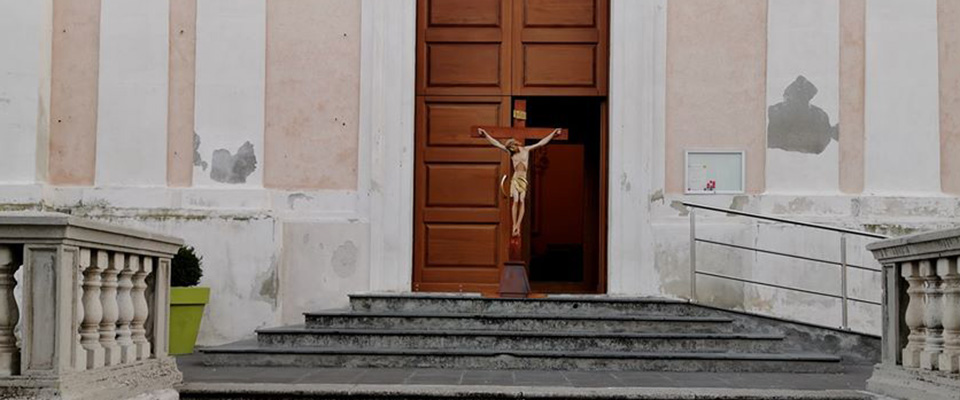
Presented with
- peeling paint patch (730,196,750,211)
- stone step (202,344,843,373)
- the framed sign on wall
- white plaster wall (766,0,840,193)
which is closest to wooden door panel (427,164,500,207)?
the framed sign on wall

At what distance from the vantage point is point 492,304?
8891 mm

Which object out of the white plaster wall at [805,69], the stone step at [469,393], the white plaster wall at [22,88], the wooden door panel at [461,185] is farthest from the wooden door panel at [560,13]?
the stone step at [469,393]

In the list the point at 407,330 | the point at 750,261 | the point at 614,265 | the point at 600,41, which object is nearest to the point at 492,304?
the point at 407,330

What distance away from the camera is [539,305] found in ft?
29.1

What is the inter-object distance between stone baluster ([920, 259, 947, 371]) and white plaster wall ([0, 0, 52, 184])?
24.5ft

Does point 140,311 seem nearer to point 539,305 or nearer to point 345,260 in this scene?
point 539,305

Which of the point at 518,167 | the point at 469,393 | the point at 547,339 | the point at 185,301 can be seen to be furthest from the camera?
the point at 518,167

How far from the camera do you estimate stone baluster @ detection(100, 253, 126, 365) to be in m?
5.28

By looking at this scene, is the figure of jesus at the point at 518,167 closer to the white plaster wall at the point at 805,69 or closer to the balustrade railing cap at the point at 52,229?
the white plaster wall at the point at 805,69

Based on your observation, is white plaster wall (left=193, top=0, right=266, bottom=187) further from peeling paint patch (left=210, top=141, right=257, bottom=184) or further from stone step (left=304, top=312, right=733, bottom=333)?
stone step (left=304, top=312, right=733, bottom=333)

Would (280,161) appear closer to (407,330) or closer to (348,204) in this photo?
(348,204)

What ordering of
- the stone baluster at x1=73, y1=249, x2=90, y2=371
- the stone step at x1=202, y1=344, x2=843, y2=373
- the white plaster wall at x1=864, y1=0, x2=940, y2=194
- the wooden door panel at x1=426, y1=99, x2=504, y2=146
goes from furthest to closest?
the wooden door panel at x1=426, y1=99, x2=504, y2=146, the white plaster wall at x1=864, y1=0, x2=940, y2=194, the stone step at x1=202, y1=344, x2=843, y2=373, the stone baluster at x1=73, y1=249, x2=90, y2=371

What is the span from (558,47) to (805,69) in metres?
2.29

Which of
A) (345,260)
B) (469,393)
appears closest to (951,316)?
(469,393)
